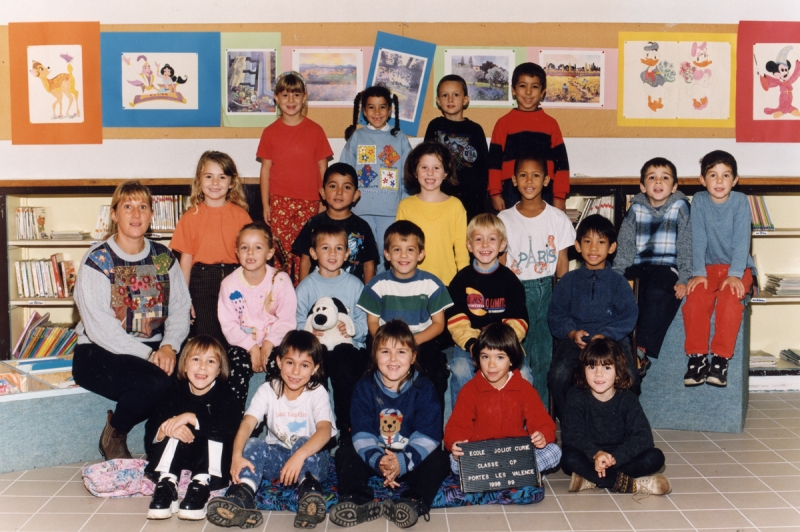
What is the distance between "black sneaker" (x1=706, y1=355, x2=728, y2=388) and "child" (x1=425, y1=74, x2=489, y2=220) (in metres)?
1.61

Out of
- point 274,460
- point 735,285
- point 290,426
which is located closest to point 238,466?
point 274,460

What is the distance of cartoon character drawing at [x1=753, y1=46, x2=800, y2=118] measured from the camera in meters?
5.04

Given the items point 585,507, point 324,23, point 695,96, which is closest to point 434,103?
point 324,23

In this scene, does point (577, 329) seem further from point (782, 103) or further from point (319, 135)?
point (782, 103)

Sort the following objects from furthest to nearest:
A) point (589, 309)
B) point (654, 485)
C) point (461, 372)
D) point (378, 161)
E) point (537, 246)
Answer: point (378, 161) → point (537, 246) → point (589, 309) → point (461, 372) → point (654, 485)

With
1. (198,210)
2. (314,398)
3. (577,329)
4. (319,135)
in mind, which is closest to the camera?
(314,398)

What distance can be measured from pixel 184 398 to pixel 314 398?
0.56m

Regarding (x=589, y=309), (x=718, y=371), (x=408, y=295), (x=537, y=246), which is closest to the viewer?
(x=408, y=295)

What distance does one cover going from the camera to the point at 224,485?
2971 mm

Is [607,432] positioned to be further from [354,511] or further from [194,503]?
[194,503]

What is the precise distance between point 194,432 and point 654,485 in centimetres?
191

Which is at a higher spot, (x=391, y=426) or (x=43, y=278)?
(x=43, y=278)

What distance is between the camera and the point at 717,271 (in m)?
3.95

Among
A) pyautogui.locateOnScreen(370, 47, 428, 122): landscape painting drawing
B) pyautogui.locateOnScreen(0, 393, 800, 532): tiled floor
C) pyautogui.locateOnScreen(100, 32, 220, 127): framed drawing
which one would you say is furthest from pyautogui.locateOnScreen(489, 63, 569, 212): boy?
pyautogui.locateOnScreen(100, 32, 220, 127): framed drawing
